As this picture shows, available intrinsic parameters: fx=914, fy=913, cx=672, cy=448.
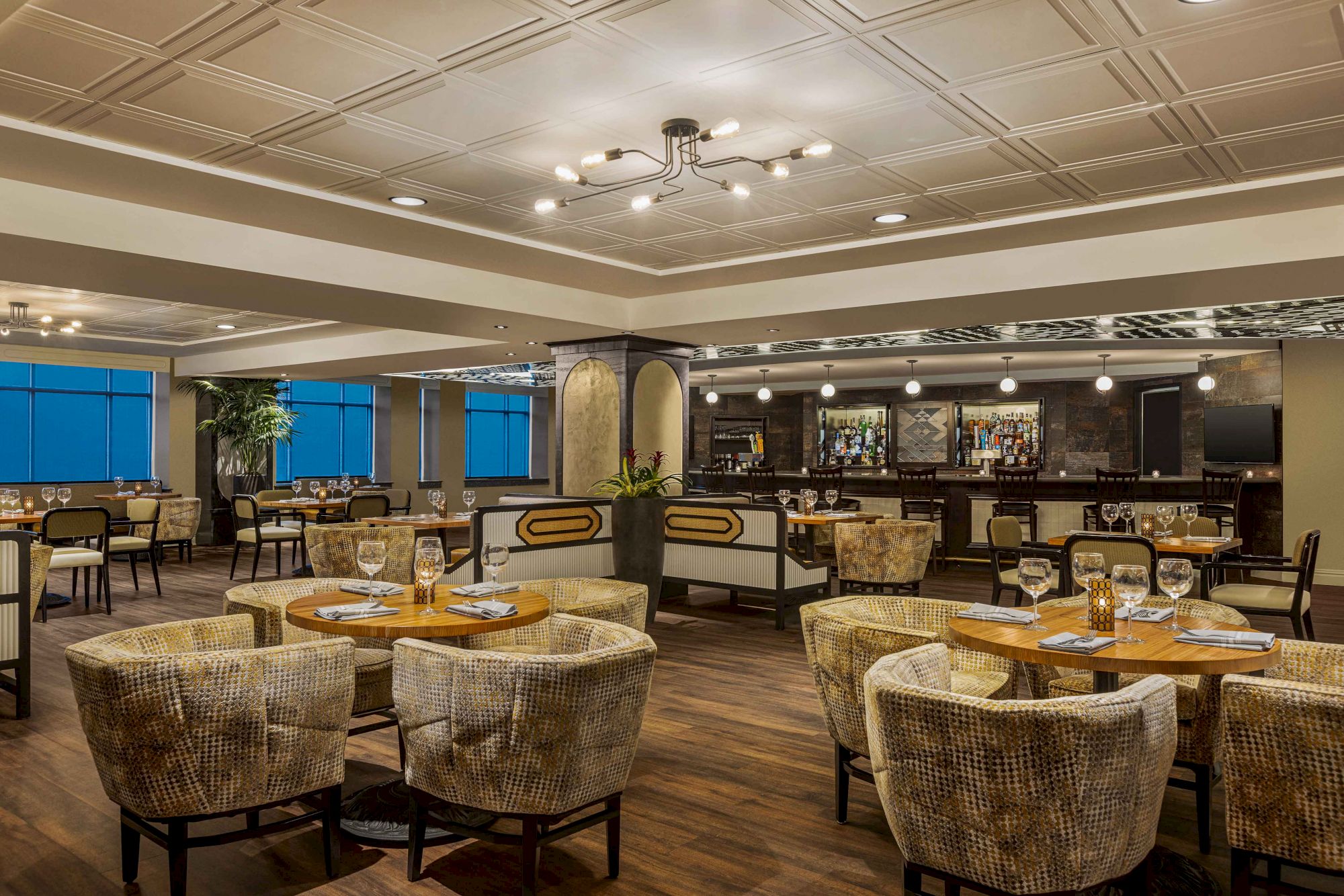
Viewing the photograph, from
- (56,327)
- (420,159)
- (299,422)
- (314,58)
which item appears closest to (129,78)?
(314,58)

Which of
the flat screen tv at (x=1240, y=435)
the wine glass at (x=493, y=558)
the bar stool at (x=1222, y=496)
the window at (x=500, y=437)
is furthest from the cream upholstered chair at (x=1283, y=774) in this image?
the window at (x=500, y=437)

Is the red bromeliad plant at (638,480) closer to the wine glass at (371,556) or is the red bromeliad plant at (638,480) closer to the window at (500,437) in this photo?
the wine glass at (371,556)

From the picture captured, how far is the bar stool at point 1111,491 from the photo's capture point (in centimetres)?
938

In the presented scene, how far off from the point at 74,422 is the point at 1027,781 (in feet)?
61.1

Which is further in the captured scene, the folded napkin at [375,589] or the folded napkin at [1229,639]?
the folded napkin at [375,589]

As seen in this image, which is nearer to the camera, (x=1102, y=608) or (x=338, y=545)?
(x=1102, y=608)

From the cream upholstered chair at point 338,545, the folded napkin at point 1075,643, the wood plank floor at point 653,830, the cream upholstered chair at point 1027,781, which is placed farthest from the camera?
the cream upholstered chair at point 338,545

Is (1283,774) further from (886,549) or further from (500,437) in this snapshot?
(500,437)

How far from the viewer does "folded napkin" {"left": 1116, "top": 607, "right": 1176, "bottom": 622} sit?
10.5 feet

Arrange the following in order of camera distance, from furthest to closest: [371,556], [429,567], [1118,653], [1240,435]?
1. [1240,435]
2. [371,556]
3. [429,567]
4. [1118,653]

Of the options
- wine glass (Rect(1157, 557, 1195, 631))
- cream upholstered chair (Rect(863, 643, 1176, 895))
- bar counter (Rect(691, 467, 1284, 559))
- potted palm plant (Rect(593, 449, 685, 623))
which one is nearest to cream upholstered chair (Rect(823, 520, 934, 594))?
potted palm plant (Rect(593, 449, 685, 623))

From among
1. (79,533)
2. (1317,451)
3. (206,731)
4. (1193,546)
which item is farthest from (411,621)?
(1317,451)

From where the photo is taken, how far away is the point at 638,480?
26.1 feet

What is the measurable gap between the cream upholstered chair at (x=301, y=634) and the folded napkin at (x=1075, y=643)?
2.45 metres
